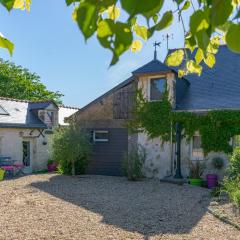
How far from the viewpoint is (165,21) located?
3.54ft

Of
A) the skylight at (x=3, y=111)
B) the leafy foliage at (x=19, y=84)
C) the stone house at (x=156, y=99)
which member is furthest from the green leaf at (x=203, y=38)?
the leafy foliage at (x=19, y=84)

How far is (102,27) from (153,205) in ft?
30.2

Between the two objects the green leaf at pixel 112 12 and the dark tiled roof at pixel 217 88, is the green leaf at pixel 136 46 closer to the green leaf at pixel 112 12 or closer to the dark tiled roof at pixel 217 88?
the green leaf at pixel 112 12

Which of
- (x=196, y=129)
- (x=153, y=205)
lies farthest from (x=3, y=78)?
(x=153, y=205)

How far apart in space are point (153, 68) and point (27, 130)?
27.2ft

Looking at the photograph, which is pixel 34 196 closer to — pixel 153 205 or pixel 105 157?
pixel 153 205

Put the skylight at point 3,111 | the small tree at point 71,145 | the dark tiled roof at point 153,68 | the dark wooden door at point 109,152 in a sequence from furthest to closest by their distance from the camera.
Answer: the skylight at point 3,111 → the dark wooden door at point 109,152 → the small tree at point 71,145 → the dark tiled roof at point 153,68

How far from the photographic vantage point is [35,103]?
21.8 meters

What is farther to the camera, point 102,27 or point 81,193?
point 81,193

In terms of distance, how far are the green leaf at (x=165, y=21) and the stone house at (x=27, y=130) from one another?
17542 mm

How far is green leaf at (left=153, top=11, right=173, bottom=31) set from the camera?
1078 millimetres

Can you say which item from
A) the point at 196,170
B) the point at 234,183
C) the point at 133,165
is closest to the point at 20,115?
the point at 133,165

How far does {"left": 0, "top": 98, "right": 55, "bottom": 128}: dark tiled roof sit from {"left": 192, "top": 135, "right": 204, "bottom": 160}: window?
9.15 metres

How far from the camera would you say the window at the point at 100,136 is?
17453mm
